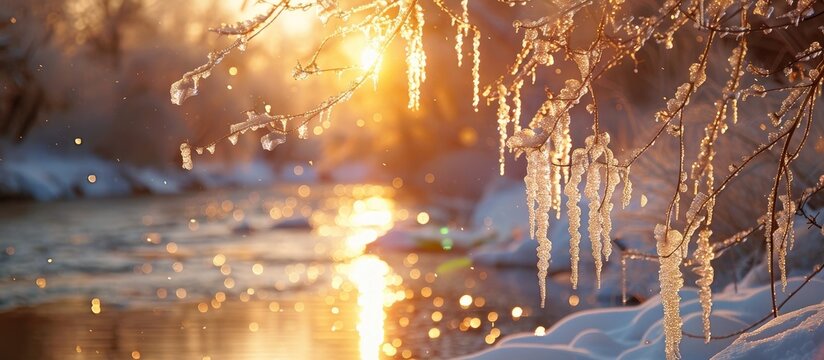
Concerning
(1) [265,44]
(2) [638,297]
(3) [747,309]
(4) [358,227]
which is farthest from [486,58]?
(1) [265,44]

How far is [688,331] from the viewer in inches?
231

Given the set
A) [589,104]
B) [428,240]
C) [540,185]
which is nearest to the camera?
[589,104]

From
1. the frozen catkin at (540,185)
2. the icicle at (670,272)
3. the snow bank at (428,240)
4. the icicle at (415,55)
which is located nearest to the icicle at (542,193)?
the frozen catkin at (540,185)

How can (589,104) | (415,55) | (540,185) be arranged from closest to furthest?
1. (589,104)
2. (540,185)
3. (415,55)

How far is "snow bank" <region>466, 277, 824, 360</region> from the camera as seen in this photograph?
4.54 meters

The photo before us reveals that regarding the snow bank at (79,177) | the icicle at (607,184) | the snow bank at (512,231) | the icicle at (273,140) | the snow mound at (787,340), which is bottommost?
the snow mound at (787,340)

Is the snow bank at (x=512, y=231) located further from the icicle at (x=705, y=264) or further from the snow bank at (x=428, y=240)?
the icicle at (x=705, y=264)

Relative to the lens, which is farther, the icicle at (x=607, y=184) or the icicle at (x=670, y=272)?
the icicle at (x=670, y=272)

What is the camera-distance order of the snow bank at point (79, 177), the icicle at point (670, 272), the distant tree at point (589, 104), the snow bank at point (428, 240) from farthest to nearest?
the snow bank at point (79, 177) < the snow bank at point (428, 240) < the icicle at point (670, 272) < the distant tree at point (589, 104)

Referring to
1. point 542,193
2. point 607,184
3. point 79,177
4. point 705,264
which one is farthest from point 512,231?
point 79,177

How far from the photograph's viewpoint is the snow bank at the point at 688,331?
4535mm

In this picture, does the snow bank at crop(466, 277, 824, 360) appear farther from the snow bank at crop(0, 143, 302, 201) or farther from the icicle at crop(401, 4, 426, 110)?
the snow bank at crop(0, 143, 302, 201)

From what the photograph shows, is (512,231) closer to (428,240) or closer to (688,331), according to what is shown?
(428,240)

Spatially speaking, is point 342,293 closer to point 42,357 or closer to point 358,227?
point 42,357
